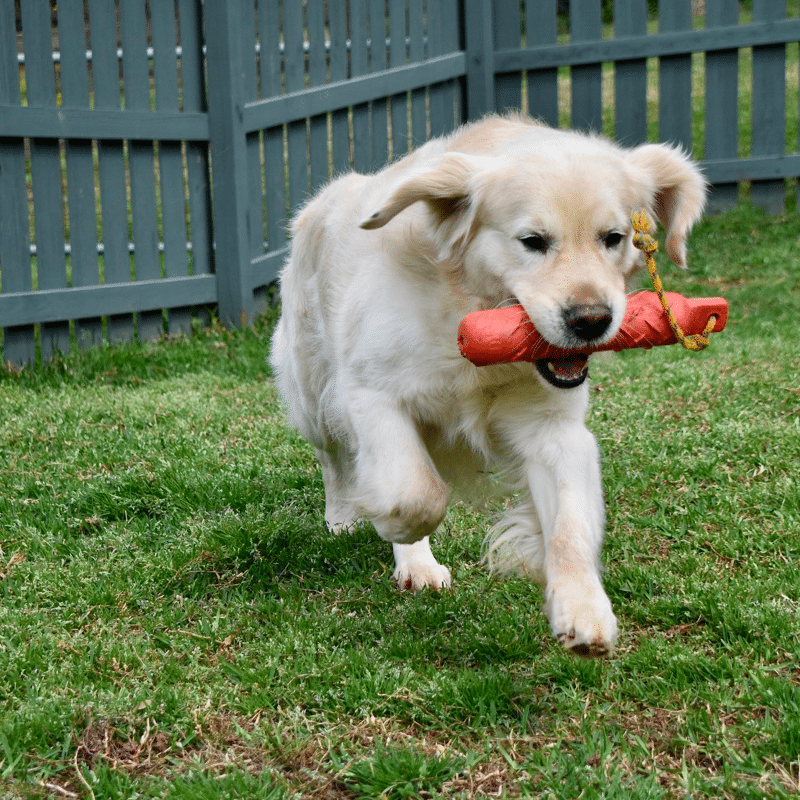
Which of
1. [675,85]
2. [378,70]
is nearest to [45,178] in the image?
[378,70]

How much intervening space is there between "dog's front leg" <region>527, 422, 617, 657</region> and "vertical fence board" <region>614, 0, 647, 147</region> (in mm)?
6255

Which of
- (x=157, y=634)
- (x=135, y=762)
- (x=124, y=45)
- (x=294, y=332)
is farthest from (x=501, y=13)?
(x=135, y=762)

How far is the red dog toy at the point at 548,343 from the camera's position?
258 cm

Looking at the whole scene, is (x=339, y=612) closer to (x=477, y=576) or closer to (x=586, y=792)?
(x=477, y=576)

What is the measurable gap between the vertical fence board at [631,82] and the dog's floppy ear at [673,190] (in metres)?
5.73

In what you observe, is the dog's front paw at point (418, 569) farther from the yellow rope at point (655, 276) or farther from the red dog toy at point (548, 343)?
the yellow rope at point (655, 276)

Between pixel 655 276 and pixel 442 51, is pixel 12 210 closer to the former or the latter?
pixel 655 276

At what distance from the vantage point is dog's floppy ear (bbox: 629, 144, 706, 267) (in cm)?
299

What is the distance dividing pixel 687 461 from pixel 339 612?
1540 millimetres

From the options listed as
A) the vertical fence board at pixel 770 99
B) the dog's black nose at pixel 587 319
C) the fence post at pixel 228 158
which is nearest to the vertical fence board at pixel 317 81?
the fence post at pixel 228 158

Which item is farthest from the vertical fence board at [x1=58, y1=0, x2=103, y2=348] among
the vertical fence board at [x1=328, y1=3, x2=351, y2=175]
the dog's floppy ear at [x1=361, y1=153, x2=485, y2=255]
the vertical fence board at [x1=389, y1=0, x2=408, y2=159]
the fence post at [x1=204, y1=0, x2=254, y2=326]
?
the dog's floppy ear at [x1=361, y1=153, x2=485, y2=255]

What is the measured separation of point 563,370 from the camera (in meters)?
2.70

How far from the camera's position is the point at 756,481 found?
3.71 m

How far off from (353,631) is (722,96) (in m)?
6.95
